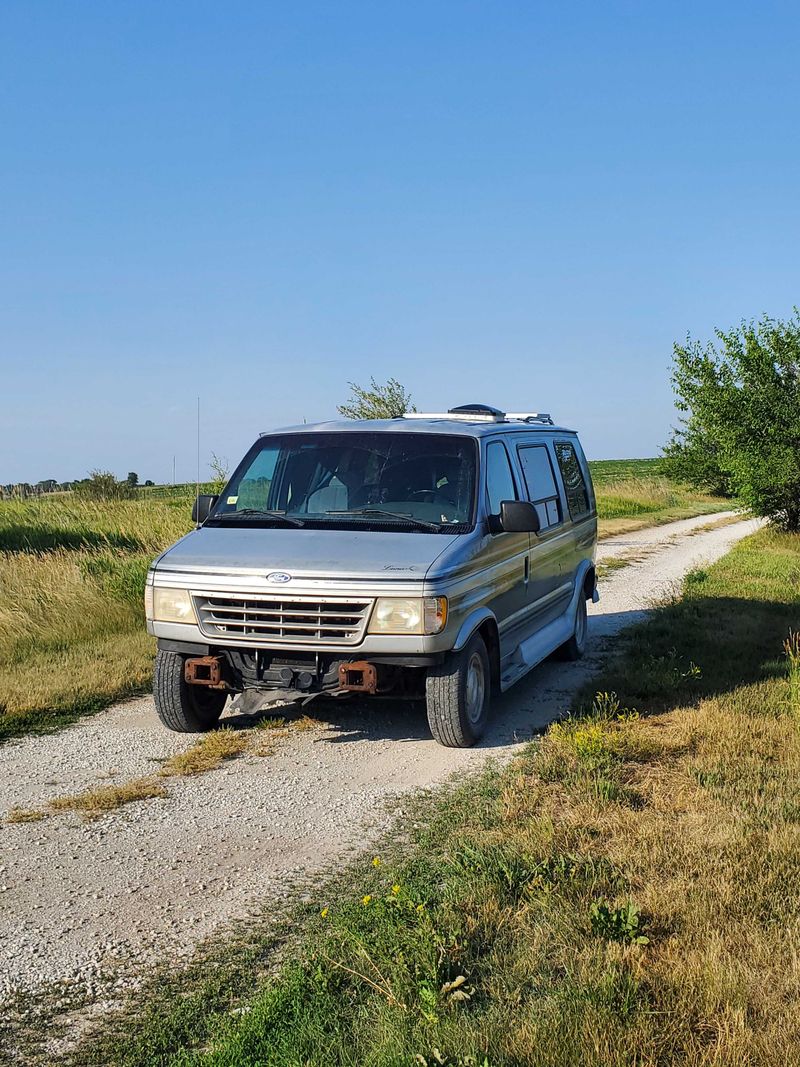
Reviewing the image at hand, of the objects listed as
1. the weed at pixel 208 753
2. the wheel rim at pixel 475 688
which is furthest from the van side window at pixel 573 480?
the weed at pixel 208 753

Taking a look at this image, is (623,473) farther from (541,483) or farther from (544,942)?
(544,942)

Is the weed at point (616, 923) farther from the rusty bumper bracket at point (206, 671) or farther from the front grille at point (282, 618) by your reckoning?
the rusty bumper bracket at point (206, 671)

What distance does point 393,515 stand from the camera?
746 cm

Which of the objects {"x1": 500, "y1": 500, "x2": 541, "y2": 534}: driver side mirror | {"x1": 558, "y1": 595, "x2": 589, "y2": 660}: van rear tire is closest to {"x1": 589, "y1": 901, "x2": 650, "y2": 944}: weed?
{"x1": 500, "y1": 500, "x2": 541, "y2": 534}: driver side mirror

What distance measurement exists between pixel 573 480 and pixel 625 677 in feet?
8.13

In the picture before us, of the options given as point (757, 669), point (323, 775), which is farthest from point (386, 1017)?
point (757, 669)

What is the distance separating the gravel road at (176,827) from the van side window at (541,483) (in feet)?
4.92

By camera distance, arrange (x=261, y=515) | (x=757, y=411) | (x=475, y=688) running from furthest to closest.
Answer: (x=757, y=411)
(x=261, y=515)
(x=475, y=688)

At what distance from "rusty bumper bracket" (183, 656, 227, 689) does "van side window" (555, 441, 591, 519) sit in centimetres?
431

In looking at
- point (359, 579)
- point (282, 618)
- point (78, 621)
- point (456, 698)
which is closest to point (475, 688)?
point (456, 698)

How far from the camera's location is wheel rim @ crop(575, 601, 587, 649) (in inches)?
408

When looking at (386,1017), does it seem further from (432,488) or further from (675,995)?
(432,488)

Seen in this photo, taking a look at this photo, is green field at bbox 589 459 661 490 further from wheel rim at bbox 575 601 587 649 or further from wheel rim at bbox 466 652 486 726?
wheel rim at bbox 466 652 486 726

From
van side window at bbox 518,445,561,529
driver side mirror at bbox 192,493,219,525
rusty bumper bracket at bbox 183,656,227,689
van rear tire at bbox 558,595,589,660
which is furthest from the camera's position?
van rear tire at bbox 558,595,589,660
